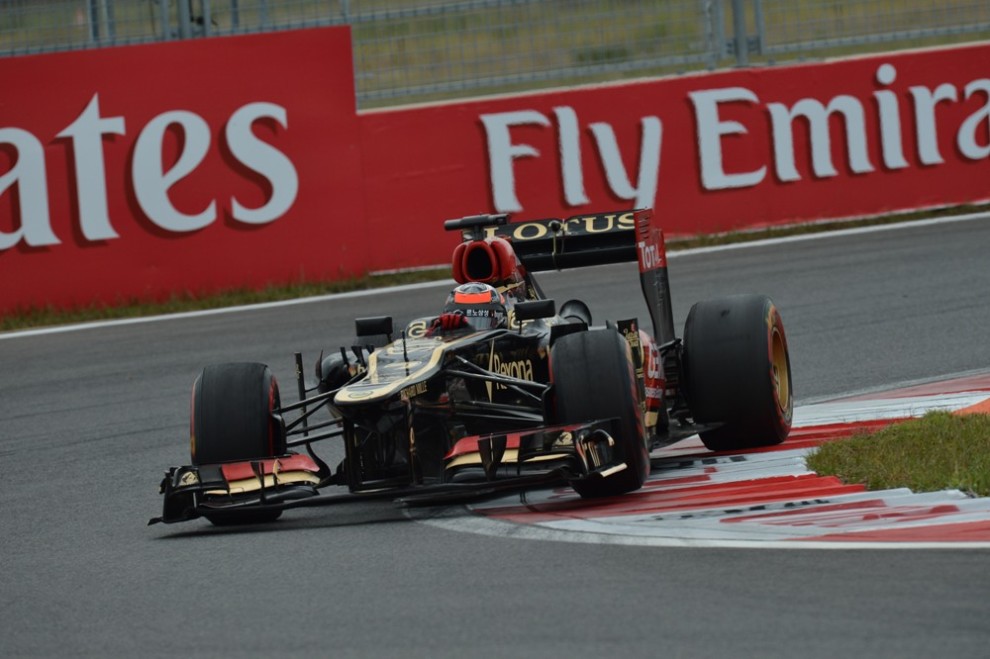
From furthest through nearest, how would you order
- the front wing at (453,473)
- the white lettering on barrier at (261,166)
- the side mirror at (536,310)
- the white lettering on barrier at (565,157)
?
the white lettering on barrier at (565,157), the white lettering on barrier at (261,166), the side mirror at (536,310), the front wing at (453,473)

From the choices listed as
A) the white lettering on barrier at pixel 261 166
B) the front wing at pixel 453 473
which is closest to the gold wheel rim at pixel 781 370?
the front wing at pixel 453 473

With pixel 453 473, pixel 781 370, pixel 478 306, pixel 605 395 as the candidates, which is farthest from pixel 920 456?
pixel 478 306

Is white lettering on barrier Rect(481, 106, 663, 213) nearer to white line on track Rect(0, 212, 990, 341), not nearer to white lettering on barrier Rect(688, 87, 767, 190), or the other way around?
white lettering on barrier Rect(688, 87, 767, 190)

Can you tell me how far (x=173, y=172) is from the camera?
15.0 m

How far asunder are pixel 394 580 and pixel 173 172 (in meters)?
9.65

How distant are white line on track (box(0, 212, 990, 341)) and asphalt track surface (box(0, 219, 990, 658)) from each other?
10.6 feet

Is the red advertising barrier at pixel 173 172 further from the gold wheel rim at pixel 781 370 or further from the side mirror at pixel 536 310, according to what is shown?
the side mirror at pixel 536 310

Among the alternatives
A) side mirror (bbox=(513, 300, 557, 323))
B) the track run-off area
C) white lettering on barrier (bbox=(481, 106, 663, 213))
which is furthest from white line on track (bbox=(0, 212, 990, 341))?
side mirror (bbox=(513, 300, 557, 323))

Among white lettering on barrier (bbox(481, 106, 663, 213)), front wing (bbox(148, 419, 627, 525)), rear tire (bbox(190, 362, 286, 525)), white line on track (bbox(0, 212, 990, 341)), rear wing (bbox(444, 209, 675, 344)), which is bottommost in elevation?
front wing (bbox(148, 419, 627, 525))

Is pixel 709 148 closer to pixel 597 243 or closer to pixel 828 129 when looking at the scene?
pixel 828 129

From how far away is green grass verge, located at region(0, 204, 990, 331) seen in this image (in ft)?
48.7

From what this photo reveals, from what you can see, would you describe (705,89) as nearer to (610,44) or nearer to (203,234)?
(610,44)

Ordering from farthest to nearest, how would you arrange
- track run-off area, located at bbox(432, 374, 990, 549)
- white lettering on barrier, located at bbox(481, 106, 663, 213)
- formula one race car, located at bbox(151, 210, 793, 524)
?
white lettering on barrier, located at bbox(481, 106, 663, 213) < formula one race car, located at bbox(151, 210, 793, 524) < track run-off area, located at bbox(432, 374, 990, 549)

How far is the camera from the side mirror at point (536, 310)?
7.61 metres
